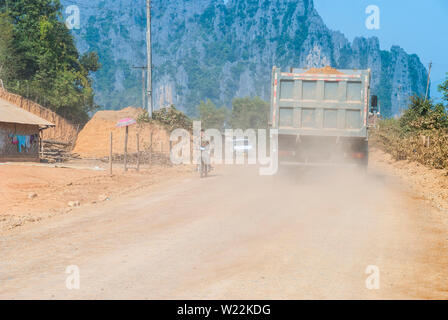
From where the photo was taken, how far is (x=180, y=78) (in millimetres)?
194750

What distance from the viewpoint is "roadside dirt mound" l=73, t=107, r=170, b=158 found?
3522 cm

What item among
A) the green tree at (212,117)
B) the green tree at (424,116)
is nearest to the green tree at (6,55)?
the green tree at (424,116)

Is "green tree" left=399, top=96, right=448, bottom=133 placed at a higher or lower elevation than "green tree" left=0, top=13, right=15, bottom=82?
lower

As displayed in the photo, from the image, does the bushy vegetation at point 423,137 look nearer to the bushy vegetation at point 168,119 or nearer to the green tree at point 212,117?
the bushy vegetation at point 168,119

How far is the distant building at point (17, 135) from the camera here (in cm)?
2592

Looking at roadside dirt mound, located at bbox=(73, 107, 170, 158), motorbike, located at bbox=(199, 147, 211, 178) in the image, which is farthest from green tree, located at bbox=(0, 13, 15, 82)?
motorbike, located at bbox=(199, 147, 211, 178)

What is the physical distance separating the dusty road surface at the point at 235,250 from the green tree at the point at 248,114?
91365 millimetres

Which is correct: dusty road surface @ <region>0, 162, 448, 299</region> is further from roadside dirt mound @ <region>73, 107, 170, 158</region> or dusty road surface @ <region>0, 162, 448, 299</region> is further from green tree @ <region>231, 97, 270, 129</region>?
green tree @ <region>231, 97, 270, 129</region>

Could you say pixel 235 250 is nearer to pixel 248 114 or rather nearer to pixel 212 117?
pixel 248 114

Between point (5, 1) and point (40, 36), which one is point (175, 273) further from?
point (5, 1)

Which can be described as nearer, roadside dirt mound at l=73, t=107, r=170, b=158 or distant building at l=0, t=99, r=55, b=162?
distant building at l=0, t=99, r=55, b=162

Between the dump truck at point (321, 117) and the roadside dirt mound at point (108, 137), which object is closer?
the dump truck at point (321, 117)

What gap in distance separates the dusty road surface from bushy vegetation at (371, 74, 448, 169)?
10.00m

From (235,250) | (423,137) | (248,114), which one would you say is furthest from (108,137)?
(248,114)
